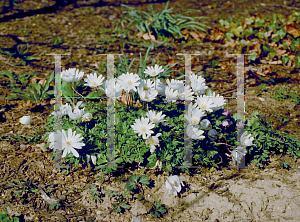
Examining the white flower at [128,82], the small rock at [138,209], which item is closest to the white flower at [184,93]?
the white flower at [128,82]

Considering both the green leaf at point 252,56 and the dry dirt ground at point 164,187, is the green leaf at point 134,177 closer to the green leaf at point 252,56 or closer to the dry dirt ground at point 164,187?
the dry dirt ground at point 164,187

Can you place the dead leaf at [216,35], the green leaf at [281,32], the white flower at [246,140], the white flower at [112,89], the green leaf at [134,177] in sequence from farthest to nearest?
the dead leaf at [216,35] → the green leaf at [281,32] → the green leaf at [134,177] → the white flower at [246,140] → the white flower at [112,89]

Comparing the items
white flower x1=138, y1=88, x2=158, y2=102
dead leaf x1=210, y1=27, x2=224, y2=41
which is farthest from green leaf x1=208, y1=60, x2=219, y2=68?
white flower x1=138, y1=88, x2=158, y2=102

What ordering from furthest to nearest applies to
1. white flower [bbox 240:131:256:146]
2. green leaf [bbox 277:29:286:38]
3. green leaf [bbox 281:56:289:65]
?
green leaf [bbox 277:29:286:38]
green leaf [bbox 281:56:289:65]
white flower [bbox 240:131:256:146]

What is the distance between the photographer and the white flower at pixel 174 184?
2.20m

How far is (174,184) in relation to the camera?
7.32ft

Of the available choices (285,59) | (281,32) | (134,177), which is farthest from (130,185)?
(281,32)

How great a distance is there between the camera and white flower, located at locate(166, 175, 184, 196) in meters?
2.20

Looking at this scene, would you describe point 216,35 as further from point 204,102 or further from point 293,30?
point 204,102

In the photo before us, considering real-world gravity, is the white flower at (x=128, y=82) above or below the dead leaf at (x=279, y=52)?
below

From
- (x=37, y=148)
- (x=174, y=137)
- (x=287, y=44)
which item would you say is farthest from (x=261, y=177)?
(x=287, y=44)

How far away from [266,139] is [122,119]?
1466 mm

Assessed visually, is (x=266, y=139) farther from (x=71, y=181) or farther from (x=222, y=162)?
(x=71, y=181)

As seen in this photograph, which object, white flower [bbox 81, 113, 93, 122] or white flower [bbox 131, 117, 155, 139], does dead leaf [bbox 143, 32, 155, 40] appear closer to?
white flower [bbox 81, 113, 93, 122]
